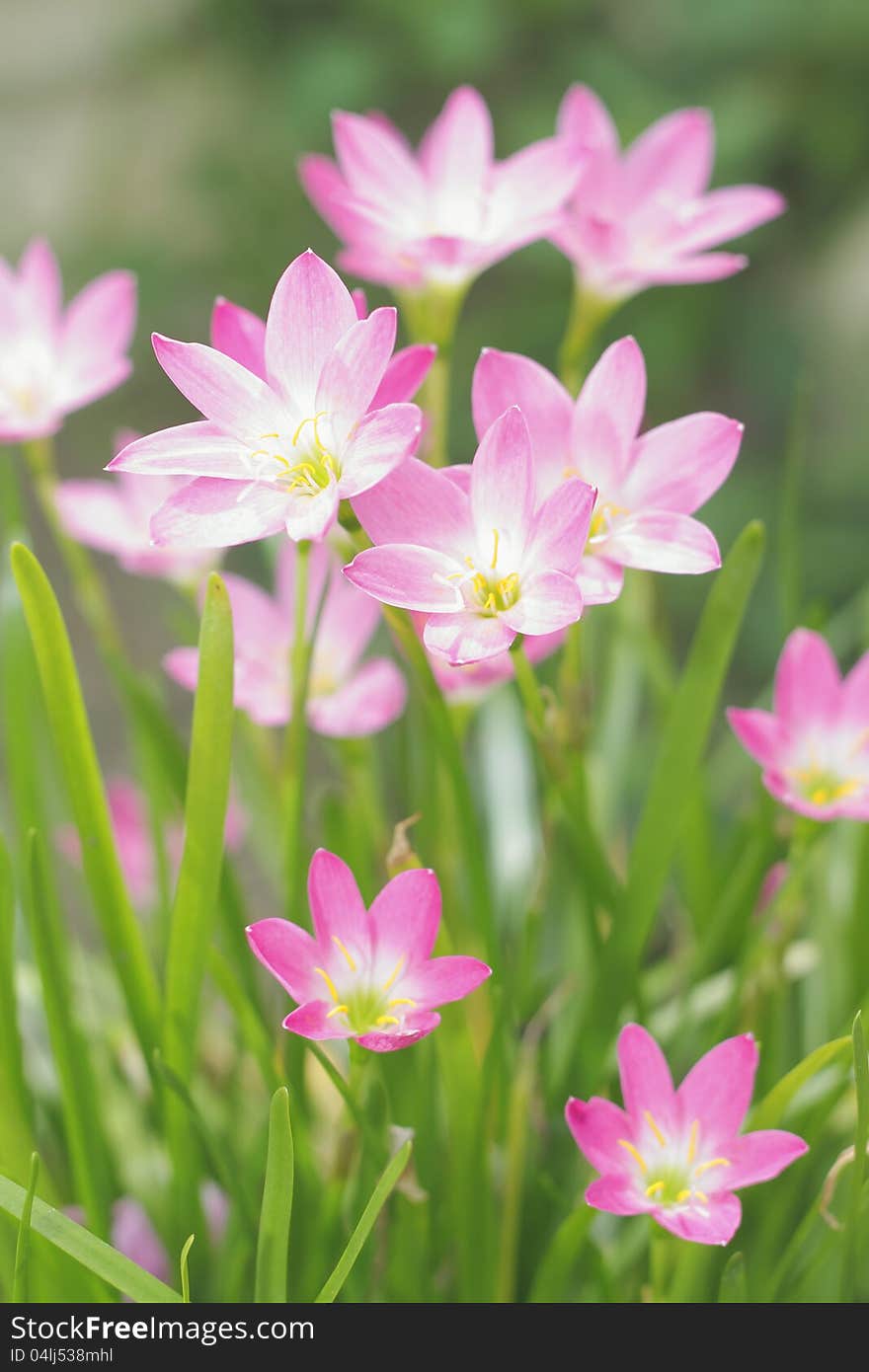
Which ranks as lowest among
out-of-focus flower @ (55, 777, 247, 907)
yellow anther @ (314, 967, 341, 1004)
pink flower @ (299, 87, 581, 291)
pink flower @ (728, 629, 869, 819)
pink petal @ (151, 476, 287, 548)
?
out-of-focus flower @ (55, 777, 247, 907)

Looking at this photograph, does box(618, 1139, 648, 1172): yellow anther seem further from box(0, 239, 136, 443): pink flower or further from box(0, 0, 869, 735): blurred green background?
box(0, 0, 869, 735): blurred green background

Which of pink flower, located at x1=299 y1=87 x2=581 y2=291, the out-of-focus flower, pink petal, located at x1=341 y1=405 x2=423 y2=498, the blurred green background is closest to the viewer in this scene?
pink petal, located at x1=341 y1=405 x2=423 y2=498

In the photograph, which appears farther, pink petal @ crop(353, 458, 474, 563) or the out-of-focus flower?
the out-of-focus flower

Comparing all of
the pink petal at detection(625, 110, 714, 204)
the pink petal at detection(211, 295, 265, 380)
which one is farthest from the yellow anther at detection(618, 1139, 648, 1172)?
the pink petal at detection(625, 110, 714, 204)

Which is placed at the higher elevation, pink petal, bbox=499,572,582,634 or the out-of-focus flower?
pink petal, bbox=499,572,582,634

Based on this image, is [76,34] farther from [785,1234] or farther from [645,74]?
[785,1234]

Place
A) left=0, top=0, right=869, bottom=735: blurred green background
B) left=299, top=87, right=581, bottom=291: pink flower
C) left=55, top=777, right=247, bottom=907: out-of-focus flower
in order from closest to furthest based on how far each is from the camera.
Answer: left=299, top=87, right=581, bottom=291: pink flower, left=55, top=777, right=247, bottom=907: out-of-focus flower, left=0, top=0, right=869, bottom=735: blurred green background

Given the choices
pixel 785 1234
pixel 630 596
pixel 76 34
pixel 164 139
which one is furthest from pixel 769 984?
pixel 76 34

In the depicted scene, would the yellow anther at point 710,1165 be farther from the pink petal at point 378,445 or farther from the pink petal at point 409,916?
the pink petal at point 378,445
